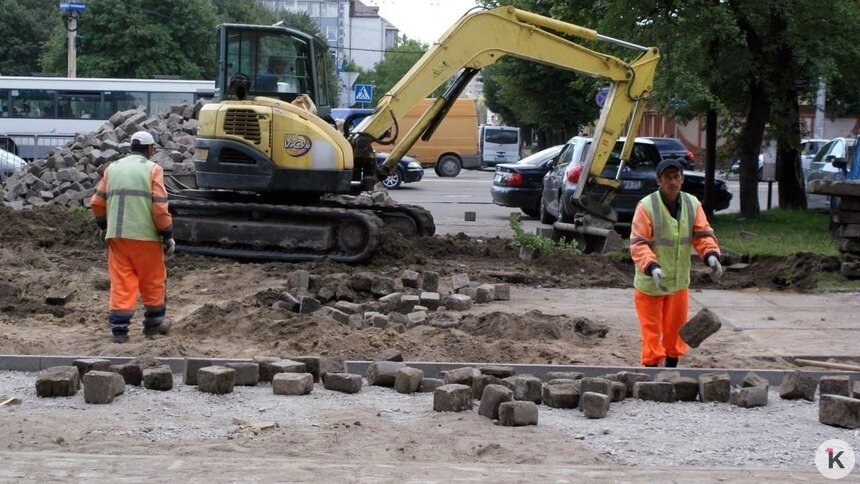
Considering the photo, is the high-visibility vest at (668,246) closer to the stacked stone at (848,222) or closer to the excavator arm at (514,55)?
the stacked stone at (848,222)

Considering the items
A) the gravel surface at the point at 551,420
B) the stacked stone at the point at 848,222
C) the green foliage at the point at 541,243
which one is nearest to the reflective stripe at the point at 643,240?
the gravel surface at the point at 551,420

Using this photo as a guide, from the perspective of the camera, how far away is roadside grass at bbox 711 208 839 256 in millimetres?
18250

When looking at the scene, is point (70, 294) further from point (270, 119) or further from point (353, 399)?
point (353, 399)

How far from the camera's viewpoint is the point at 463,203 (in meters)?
30.9

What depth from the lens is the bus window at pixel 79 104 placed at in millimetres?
39688

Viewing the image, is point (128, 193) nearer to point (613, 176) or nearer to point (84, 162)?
point (613, 176)

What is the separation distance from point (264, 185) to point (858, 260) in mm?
7712

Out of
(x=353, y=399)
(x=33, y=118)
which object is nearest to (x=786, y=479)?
(x=353, y=399)

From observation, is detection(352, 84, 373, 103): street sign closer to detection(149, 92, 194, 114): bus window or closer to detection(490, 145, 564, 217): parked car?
detection(149, 92, 194, 114): bus window

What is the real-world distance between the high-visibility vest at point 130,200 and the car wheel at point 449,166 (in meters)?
36.8

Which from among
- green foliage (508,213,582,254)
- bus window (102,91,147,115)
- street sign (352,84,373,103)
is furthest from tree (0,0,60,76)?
green foliage (508,213,582,254)

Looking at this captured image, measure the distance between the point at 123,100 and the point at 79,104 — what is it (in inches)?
64.7

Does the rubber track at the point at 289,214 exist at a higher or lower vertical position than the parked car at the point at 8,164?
lower

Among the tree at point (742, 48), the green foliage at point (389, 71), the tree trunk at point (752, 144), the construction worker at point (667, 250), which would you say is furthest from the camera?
the green foliage at point (389, 71)
